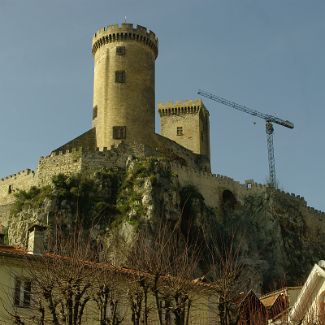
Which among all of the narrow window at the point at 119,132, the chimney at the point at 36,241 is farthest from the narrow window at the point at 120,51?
the chimney at the point at 36,241

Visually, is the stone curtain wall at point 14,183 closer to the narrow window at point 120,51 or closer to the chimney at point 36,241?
the narrow window at point 120,51

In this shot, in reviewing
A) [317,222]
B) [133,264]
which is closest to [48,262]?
[133,264]

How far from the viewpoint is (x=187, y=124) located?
8719 cm

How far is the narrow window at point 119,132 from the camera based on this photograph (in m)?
66.9

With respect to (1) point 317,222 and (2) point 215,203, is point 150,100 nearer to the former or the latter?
(2) point 215,203

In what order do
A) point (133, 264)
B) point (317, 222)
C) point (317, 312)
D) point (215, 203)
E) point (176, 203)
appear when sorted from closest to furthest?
point (317, 312) → point (133, 264) → point (176, 203) → point (215, 203) → point (317, 222)

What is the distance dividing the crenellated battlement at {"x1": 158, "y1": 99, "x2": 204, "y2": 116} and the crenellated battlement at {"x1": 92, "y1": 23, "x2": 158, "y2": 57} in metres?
16.9

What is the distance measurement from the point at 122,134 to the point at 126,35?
10270mm

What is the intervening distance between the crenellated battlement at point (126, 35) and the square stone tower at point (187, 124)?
14772 mm

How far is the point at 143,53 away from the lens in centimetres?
7138

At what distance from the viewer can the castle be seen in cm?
6256

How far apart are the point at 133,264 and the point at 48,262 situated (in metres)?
5.22

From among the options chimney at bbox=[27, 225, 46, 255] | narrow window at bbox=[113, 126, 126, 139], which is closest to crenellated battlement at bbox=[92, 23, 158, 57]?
narrow window at bbox=[113, 126, 126, 139]

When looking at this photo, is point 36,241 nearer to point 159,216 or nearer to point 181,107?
point 159,216
